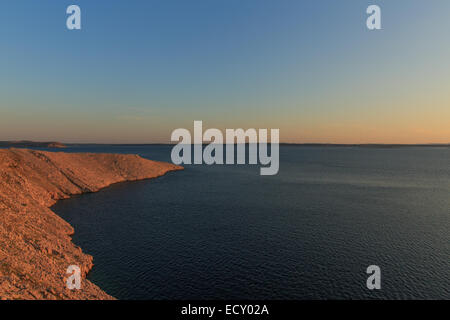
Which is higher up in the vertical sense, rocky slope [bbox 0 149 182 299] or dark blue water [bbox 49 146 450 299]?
rocky slope [bbox 0 149 182 299]

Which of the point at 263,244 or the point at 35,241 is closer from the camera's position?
the point at 35,241

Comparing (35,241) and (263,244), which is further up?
(35,241)

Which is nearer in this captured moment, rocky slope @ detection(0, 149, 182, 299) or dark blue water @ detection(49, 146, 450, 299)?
rocky slope @ detection(0, 149, 182, 299)

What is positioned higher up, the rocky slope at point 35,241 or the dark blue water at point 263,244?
the rocky slope at point 35,241

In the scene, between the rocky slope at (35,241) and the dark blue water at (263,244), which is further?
the dark blue water at (263,244)
